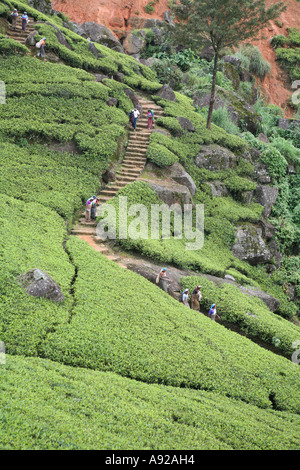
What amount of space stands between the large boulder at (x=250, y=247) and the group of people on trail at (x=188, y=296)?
6951mm

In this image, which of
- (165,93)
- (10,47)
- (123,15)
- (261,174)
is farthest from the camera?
(123,15)

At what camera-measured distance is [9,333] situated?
30.0 ft

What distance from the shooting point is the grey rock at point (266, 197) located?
25.6 meters

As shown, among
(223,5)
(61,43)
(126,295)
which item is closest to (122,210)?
(126,295)

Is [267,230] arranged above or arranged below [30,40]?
below

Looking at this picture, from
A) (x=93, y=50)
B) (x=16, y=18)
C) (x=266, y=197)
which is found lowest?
(x=266, y=197)

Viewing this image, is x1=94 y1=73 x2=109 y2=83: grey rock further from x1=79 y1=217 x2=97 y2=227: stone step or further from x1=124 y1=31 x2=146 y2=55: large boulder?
x1=79 y1=217 x2=97 y2=227: stone step

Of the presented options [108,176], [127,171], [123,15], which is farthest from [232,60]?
[108,176]

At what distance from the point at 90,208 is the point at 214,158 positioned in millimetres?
11902

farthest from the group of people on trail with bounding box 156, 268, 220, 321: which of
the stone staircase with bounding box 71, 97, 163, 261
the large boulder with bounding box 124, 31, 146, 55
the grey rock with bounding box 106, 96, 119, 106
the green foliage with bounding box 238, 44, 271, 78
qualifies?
the green foliage with bounding box 238, 44, 271, 78

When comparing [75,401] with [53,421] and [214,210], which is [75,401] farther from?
[214,210]

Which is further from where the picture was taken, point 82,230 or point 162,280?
point 82,230

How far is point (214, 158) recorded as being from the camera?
25828mm

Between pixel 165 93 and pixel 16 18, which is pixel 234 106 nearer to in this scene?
pixel 165 93
